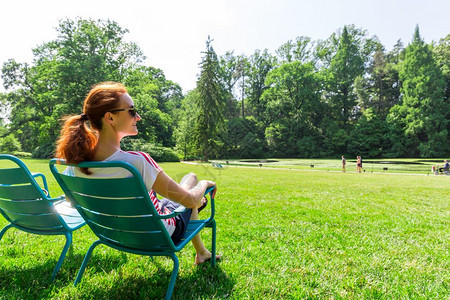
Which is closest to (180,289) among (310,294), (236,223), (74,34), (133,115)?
(310,294)

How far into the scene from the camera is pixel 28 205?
6.66 feet

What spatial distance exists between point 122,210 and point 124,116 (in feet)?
2.07

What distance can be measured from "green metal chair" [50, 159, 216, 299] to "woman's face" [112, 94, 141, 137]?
15.0 inches

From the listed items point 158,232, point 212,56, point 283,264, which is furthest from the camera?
point 212,56

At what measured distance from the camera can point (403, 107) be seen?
138 ft

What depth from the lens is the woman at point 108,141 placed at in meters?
1.53

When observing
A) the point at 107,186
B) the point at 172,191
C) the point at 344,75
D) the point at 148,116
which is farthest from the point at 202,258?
the point at 344,75

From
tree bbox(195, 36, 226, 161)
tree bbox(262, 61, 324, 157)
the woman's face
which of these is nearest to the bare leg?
the woman's face

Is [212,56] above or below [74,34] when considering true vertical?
below

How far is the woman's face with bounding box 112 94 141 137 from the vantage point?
5.50ft

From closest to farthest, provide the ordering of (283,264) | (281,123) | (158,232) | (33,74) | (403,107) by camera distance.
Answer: (158,232), (283,264), (33,74), (403,107), (281,123)

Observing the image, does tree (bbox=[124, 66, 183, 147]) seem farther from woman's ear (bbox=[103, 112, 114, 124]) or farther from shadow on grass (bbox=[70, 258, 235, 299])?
woman's ear (bbox=[103, 112, 114, 124])

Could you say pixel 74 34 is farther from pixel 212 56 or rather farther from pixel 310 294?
pixel 310 294

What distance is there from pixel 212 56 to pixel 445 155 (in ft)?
129
